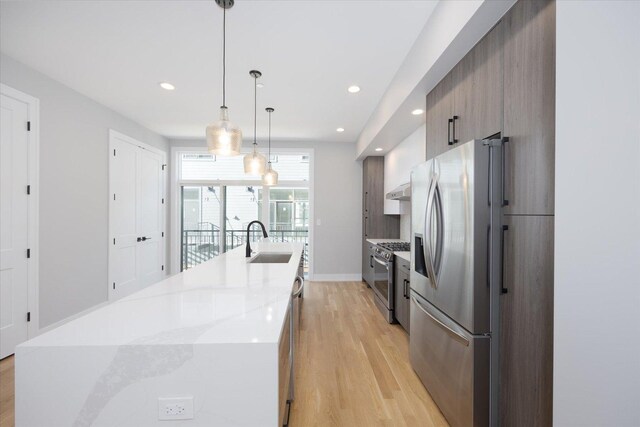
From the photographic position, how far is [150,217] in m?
5.03

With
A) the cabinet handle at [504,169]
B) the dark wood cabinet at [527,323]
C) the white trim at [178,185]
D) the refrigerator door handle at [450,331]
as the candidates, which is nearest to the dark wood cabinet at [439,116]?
the cabinet handle at [504,169]

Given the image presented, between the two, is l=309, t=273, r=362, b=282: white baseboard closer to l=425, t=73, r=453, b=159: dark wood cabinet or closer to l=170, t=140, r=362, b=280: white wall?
l=170, t=140, r=362, b=280: white wall

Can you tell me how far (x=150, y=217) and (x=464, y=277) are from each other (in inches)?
201

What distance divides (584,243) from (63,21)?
3.44 meters

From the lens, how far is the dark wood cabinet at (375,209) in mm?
5125

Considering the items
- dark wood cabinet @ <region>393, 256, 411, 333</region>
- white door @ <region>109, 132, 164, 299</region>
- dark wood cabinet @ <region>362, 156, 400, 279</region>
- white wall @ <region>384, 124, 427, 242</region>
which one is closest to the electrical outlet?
dark wood cabinet @ <region>393, 256, 411, 333</region>

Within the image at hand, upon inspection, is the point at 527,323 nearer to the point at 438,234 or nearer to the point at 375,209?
the point at 438,234

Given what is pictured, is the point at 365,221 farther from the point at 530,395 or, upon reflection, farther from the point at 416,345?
the point at 530,395

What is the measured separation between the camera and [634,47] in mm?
930

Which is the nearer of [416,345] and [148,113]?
[416,345]

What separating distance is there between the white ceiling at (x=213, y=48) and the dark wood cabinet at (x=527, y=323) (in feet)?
5.43

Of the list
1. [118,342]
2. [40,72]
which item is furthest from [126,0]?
[118,342]

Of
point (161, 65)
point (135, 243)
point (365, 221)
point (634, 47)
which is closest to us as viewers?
point (634, 47)

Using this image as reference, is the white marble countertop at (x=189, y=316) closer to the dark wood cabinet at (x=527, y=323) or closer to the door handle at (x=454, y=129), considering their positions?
the dark wood cabinet at (x=527, y=323)
